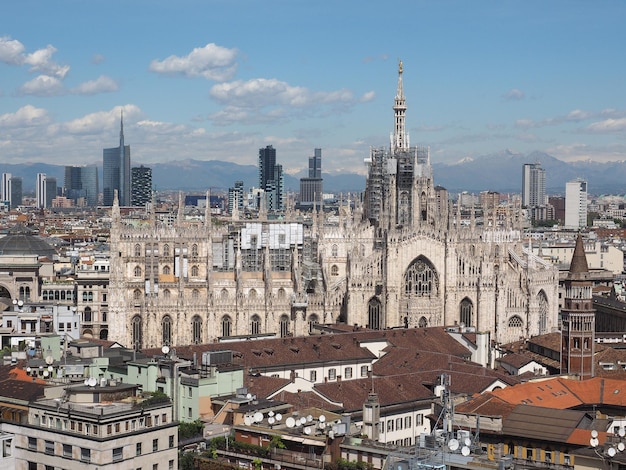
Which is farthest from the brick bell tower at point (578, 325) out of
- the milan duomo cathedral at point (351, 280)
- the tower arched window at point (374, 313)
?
the tower arched window at point (374, 313)

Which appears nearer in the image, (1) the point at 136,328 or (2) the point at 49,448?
(2) the point at 49,448

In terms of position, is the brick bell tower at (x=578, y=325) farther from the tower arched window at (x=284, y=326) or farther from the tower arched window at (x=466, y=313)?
the tower arched window at (x=284, y=326)

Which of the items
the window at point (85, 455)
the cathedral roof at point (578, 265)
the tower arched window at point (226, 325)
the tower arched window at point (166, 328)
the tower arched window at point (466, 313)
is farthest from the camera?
the tower arched window at point (466, 313)

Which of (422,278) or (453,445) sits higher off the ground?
(422,278)

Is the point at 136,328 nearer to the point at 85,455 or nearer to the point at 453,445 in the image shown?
the point at 85,455

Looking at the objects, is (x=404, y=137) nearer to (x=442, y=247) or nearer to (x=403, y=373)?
(x=442, y=247)

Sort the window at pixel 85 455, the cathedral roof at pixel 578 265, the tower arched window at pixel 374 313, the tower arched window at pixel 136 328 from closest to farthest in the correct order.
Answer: the window at pixel 85 455 < the cathedral roof at pixel 578 265 < the tower arched window at pixel 136 328 < the tower arched window at pixel 374 313

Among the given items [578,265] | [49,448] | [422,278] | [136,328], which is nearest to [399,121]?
[422,278]
